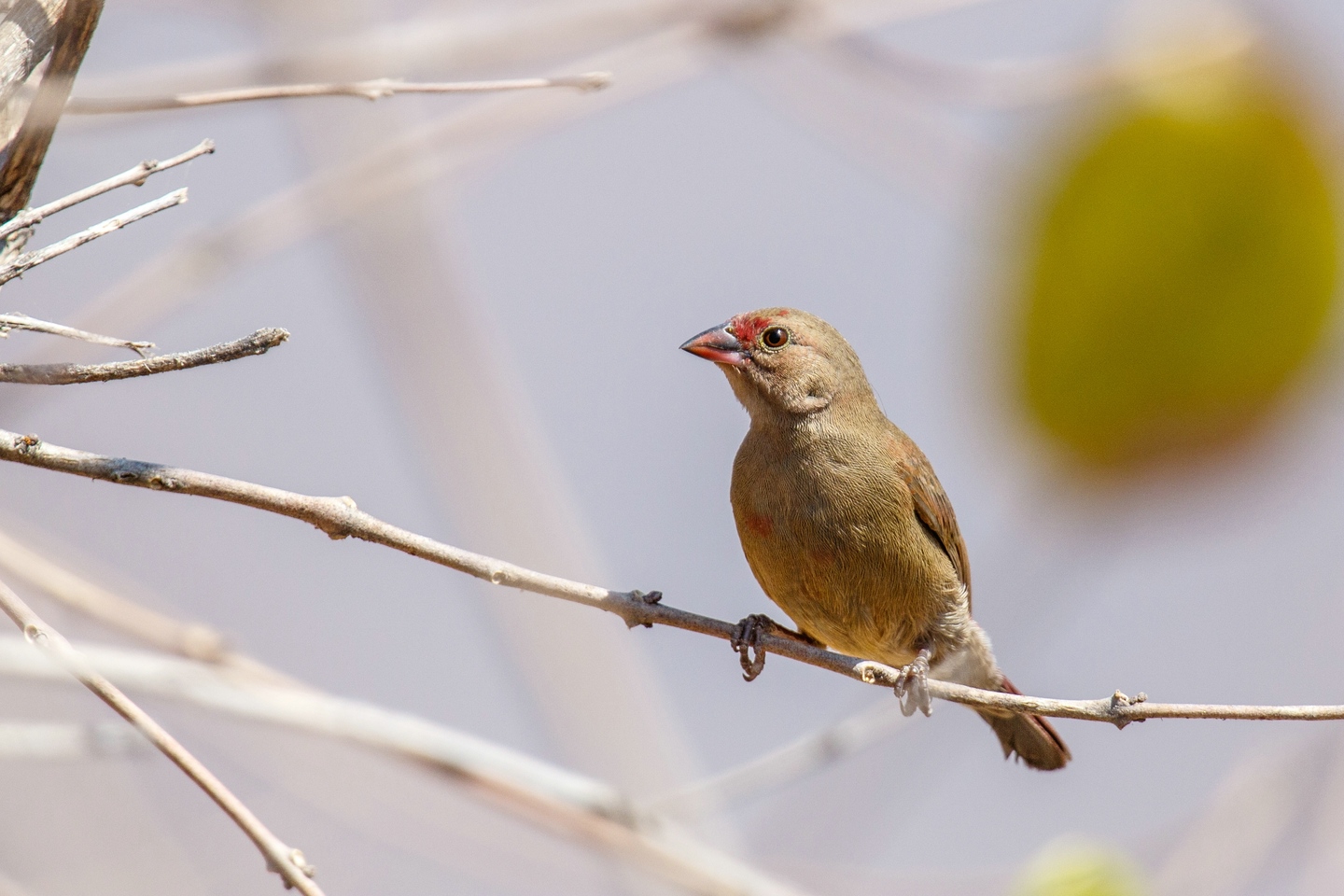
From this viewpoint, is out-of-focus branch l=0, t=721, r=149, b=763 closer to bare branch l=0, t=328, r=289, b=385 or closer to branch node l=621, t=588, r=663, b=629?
bare branch l=0, t=328, r=289, b=385

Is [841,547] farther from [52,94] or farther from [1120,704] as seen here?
[52,94]

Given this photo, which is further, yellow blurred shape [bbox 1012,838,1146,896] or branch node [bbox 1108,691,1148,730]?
yellow blurred shape [bbox 1012,838,1146,896]

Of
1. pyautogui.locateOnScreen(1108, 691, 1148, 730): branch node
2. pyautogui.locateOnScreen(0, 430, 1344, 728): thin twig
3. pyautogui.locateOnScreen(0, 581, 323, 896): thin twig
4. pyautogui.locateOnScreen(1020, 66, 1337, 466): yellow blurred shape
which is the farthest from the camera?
pyautogui.locateOnScreen(1020, 66, 1337, 466): yellow blurred shape

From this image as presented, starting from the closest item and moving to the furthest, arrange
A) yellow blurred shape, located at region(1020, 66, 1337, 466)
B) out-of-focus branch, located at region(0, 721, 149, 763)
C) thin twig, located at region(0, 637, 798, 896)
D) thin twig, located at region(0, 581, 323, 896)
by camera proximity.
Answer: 1. thin twig, located at region(0, 581, 323, 896)
2. out-of-focus branch, located at region(0, 721, 149, 763)
3. thin twig, located at region(0, 637, 798, 896)
4. yellow blurred shape, located at region(1020, 66, 1337, 466)

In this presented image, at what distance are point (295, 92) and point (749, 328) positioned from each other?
87.7 inches

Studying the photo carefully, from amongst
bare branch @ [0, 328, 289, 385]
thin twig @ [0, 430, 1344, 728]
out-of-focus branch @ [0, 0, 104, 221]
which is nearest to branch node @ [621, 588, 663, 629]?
thin twig @ [0, 430, 1344, 728]

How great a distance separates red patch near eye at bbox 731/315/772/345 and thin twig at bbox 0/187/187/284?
94.7 inches

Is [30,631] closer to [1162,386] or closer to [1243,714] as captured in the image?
[1243,714]

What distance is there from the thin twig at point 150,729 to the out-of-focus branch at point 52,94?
65 cm

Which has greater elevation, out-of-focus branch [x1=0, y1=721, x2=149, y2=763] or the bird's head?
the bird's head

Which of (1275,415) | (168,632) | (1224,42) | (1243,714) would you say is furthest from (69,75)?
(1275,415)

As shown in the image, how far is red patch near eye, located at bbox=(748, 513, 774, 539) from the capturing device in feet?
12.5

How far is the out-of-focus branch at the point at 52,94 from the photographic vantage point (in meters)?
1.91

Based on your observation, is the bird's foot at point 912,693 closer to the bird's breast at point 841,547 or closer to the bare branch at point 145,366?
the bird's breast at point 841,547
